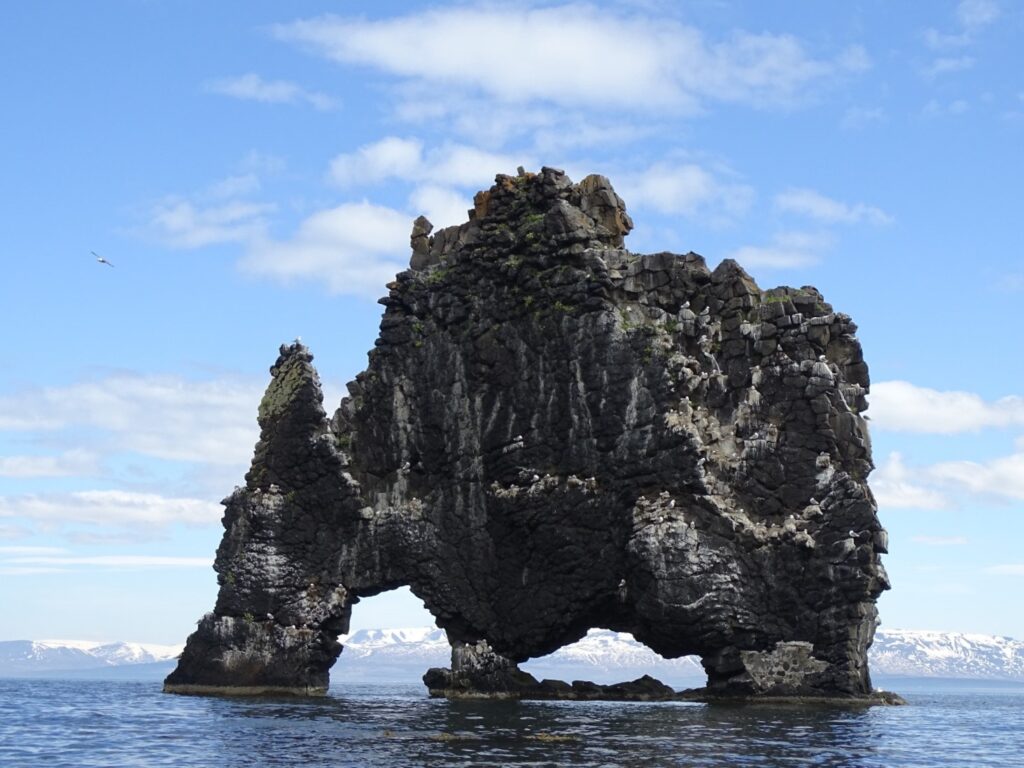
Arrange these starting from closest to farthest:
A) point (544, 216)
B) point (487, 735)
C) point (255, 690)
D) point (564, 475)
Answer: point (487, 735) < point (564, 475) < point (255, 690) < point (544, 216)

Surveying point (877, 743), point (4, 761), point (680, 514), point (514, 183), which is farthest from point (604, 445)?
point (4, 761)

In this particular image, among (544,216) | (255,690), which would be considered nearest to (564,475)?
(544,216)

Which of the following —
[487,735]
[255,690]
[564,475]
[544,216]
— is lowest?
[487,735]

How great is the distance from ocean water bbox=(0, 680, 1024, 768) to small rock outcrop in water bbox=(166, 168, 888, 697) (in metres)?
4.51

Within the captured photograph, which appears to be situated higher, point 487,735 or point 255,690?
point 255,690

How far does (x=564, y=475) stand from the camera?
80.4 meters

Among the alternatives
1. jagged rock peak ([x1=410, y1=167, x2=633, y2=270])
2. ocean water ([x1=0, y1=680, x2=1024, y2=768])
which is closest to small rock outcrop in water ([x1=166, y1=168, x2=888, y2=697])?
jagged rock peak ([x1=410, y1=167, x2=633, y2=270])

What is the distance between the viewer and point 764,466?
7700 centimetres

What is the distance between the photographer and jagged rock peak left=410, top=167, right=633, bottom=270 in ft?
278

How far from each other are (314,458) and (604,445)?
61.6 ft

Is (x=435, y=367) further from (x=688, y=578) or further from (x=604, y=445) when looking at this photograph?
(x=688, y=578)

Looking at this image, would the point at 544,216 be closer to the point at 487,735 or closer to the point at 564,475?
the point at 564,475

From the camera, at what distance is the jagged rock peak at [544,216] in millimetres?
84625

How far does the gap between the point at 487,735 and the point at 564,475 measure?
25.7m
